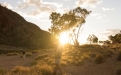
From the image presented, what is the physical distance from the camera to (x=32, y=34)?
10562cm

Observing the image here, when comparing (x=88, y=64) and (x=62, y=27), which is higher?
(x=62, y=27)

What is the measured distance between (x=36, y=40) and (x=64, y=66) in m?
80.0

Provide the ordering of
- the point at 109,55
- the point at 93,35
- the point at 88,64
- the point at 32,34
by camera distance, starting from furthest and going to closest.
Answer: the point at 32,34 < the point at 93,35 < the point at 109,55 < the point at 88,64

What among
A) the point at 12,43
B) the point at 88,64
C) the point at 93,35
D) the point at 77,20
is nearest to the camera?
the point at 88,64

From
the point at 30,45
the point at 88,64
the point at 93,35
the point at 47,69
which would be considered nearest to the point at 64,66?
the point at 88,64

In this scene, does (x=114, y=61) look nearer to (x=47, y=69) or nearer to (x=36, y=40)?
(x=47, y=69)

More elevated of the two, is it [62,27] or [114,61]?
[62,27]

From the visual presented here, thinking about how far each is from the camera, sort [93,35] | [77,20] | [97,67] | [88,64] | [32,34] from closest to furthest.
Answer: [97,67]
[88,64]
[77,20]
[93,35]
[32,34]

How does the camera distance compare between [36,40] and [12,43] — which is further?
[36,40]

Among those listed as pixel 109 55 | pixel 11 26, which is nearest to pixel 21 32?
pixel 11 26

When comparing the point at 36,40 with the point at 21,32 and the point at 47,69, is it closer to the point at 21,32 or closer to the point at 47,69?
the point at 21,32

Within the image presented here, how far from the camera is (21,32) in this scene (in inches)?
3944

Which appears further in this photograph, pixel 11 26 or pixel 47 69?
pixel 11 26

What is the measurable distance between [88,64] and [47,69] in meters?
7.08
